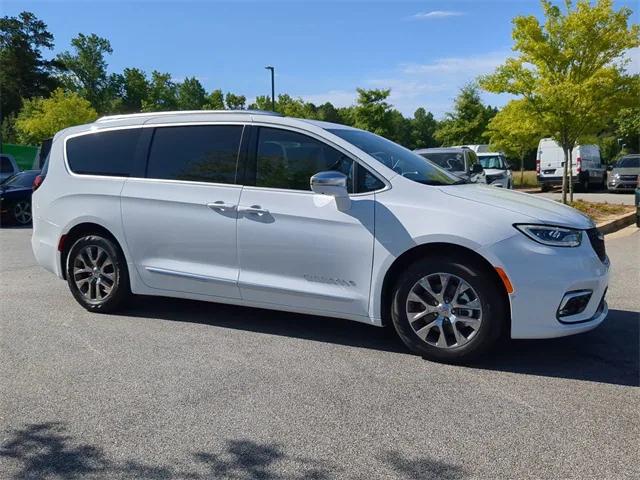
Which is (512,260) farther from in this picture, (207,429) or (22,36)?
(22,36)

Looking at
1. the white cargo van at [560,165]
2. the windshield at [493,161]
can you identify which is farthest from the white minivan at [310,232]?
the white cargo van at [560,165]

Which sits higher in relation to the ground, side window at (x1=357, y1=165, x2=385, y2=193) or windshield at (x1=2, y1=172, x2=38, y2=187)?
windshield at (x1=2, y1=172, x2=38, y2=187)

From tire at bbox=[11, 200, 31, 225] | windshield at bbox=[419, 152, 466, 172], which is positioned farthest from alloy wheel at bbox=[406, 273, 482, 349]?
tire at bbox=[11, 200, 31, 225]

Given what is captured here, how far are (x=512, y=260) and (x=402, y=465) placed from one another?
65.1 inches

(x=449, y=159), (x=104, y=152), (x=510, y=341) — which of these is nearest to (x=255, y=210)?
(x=104, y=152)

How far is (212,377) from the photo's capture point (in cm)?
392

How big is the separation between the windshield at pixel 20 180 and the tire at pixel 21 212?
639mm

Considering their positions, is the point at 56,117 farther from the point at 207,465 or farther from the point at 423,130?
the point at 423,130

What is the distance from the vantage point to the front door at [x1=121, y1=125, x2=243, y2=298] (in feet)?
15.6

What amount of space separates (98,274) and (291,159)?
7.21 ft

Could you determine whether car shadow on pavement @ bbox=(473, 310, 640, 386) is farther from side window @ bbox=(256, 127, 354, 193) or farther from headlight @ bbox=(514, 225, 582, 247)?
side window @ bbox=(256, 127, 354, 193)

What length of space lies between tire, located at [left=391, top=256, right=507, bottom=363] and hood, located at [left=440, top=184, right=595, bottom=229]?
1.51ft

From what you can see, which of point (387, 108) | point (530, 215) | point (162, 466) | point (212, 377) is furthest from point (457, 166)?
point (387, 108)

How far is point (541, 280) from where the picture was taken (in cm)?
382
